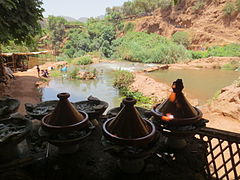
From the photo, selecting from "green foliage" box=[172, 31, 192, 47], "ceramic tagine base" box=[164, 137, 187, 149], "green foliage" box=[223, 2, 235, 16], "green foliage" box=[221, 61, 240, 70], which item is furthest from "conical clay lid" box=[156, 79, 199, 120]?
"green foliage" box=[223, 2, 235, 16]

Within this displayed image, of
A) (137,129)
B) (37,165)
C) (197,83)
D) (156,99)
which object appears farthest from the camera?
(197,83)

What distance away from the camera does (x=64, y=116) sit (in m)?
1.63

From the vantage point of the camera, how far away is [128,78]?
1020 cm

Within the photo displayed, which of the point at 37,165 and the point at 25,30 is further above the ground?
the point at 25,30

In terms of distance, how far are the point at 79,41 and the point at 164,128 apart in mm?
24399

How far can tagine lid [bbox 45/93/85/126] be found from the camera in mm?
1609

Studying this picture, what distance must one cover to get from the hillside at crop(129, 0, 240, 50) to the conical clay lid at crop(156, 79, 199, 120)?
22.0 metres

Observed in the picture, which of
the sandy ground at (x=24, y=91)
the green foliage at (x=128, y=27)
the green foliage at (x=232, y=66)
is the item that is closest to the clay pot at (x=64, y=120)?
the sandy ground at (x=24, y=91)

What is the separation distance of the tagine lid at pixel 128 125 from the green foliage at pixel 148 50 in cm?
1691

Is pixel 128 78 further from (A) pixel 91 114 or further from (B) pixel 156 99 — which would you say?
(A) pixel 91 114

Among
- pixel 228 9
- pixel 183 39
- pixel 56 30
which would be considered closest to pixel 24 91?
pixel 183 39

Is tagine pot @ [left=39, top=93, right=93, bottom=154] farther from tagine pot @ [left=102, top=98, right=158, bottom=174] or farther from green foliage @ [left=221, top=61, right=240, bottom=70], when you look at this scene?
green foliage @ [left=221, top=61, right=240, bottom=70]

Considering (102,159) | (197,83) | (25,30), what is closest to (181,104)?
(102,159)

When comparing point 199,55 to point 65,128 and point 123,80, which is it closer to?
point 123,80
